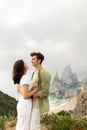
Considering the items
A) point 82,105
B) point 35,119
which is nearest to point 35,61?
point 35,119

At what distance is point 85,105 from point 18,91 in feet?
36.7

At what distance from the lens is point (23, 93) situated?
9.51 meters

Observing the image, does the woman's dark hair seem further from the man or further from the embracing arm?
the embracing arm

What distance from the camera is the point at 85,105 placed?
20.6 m

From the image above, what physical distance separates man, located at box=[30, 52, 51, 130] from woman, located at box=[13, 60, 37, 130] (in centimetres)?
10

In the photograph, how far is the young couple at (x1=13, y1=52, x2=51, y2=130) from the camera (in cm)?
950

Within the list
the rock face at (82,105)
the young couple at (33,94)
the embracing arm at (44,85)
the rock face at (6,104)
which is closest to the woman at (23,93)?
the young couple at (33,94)

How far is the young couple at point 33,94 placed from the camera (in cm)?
950

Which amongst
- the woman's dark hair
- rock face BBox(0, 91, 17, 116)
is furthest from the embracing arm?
rock face BBox(0, 91, 17, 116)

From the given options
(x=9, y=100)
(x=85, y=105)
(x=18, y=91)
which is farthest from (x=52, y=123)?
(x=9, y=100)

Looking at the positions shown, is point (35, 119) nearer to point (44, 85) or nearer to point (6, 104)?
point (44, 85)

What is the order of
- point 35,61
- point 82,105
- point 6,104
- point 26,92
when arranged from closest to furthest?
point 26,92 < point 35,61 < point 82,105 < point 6,104

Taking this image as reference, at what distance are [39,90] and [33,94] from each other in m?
0.14

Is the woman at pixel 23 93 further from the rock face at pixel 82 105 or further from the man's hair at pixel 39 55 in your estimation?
the rock face at pixel 82 105
